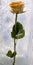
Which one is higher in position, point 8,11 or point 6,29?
point 8,11

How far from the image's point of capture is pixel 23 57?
2.95 ft

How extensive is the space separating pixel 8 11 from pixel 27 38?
21cm

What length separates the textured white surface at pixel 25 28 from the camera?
0.84m

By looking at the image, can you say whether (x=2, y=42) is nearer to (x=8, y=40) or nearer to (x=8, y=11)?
(x=8, y=40)

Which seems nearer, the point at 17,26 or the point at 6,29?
the point at 17,26

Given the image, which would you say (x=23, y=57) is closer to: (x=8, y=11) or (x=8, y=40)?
(x=8, y=40)

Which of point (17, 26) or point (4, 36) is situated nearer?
point (17, 26)

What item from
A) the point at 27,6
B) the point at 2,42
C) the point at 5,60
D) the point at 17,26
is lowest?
the point at 5,60

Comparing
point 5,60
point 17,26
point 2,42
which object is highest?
point 17,26

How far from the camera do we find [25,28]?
0.87m

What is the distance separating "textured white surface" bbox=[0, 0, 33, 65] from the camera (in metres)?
0.84

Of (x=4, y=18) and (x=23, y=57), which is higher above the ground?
(x=4, y=18)

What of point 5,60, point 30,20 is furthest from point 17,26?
point 5,60

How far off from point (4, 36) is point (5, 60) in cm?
15
